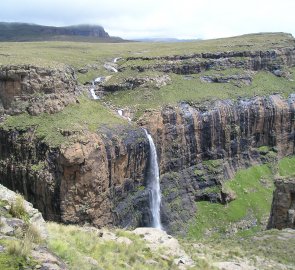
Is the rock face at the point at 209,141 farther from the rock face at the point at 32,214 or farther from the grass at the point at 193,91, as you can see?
the rock face at the point at 32,214

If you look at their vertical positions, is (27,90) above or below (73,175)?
above

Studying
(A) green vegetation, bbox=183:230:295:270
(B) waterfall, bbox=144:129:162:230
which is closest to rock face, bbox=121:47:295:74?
(B) waterfall, bbox=144:129:162:230

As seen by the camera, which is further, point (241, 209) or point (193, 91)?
point (193, 91)

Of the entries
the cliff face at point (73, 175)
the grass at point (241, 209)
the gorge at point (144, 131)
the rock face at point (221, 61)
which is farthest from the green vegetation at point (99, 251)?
the rock face at point (221, 61)

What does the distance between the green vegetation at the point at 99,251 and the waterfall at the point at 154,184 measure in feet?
130

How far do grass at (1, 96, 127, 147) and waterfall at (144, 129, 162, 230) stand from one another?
21.9 feet

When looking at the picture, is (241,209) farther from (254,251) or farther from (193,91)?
(254,251)

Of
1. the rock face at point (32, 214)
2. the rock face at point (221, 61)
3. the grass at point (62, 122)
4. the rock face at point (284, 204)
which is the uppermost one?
the rock face at point (221, 61)

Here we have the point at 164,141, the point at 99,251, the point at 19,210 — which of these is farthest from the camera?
the point at 164,141

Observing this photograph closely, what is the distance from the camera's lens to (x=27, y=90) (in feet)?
190

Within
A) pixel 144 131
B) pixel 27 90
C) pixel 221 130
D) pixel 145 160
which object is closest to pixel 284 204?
pixel 145 160

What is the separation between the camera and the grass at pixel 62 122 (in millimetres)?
54250

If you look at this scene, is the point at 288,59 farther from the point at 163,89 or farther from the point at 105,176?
the point at 105,176

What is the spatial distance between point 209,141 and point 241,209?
1277 cm
